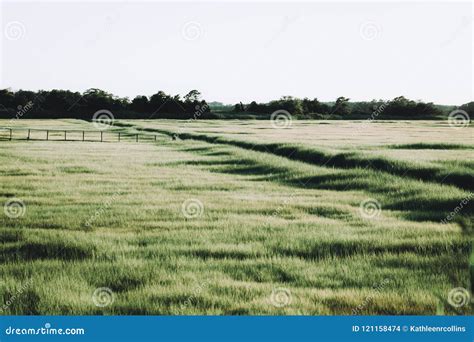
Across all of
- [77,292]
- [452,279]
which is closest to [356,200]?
[452,279]

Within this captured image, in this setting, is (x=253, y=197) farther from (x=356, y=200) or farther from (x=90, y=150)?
(x=90, y=150)

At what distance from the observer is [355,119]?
70125mm

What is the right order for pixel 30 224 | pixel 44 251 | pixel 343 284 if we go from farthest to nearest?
pixel 30 224 < pixel 44 251 < pixel 343 284

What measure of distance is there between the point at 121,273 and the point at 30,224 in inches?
163
